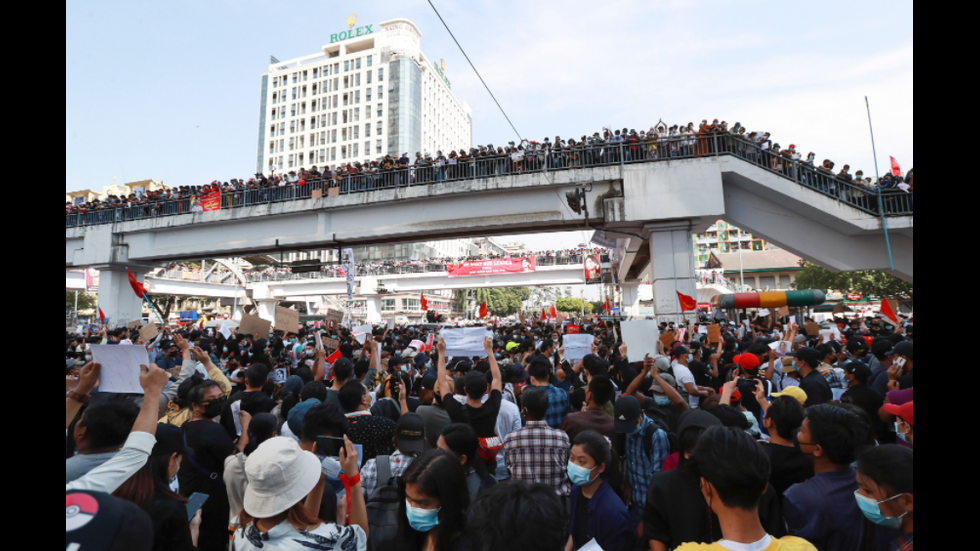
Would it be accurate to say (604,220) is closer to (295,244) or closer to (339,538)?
(295,244)

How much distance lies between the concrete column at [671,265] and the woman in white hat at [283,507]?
1474 centimetres

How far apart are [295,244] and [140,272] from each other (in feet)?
35.8

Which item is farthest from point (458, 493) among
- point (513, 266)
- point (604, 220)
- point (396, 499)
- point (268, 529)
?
point (513, 266)

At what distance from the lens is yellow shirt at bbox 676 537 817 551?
67.0 inches

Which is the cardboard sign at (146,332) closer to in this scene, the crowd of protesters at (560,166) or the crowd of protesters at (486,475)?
the crowd of protesters at (486,475)

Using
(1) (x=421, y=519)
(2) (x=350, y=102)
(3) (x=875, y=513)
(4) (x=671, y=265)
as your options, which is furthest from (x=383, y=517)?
(2) (x=350, y=102)

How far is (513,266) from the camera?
3425cm

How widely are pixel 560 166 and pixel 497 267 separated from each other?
1793 cm

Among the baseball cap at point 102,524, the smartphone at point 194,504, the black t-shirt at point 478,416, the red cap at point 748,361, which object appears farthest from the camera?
the red cap at point 748,361

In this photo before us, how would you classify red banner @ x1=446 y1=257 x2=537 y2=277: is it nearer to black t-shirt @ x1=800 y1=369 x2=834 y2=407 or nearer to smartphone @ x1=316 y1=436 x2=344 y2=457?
black t-shirt @ x1=800 y1=369 x2=834 y2=407

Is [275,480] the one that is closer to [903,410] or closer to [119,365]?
[119,365]

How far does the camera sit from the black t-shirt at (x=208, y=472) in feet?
11.8

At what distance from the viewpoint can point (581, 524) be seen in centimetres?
279

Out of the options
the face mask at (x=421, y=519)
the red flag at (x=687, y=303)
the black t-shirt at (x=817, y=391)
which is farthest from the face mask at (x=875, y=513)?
the red flag at (x=687, y=303)
